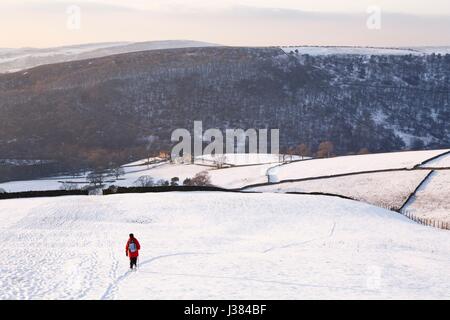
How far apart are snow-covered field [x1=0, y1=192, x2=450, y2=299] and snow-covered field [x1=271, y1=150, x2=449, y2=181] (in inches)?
1348

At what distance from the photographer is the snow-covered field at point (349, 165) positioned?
89688 mm

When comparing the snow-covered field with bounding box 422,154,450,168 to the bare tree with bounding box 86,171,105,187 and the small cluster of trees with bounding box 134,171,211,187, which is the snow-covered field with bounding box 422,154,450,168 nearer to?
the small cluster of trees with bounding box 134,171,211,187

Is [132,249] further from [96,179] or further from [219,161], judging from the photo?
[219,161]

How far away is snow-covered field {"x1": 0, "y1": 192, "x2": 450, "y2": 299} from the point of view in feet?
76.0

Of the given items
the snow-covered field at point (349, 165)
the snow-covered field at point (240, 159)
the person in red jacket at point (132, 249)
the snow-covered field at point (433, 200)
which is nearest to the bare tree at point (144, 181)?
the snow-covered field at point (240, 159)

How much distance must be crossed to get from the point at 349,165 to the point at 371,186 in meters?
21.0

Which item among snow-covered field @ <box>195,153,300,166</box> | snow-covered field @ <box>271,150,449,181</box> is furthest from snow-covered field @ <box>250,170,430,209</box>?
snow-covered field @ <box>195,153,300,166</box>

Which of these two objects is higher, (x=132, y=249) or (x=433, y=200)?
(x=132, y=249)

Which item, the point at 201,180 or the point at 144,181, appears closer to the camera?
the point at 201,180

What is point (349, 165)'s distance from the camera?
314 feet

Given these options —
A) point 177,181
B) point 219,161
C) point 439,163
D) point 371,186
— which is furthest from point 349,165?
point 219,161

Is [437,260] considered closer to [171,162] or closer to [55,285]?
[55,285]
